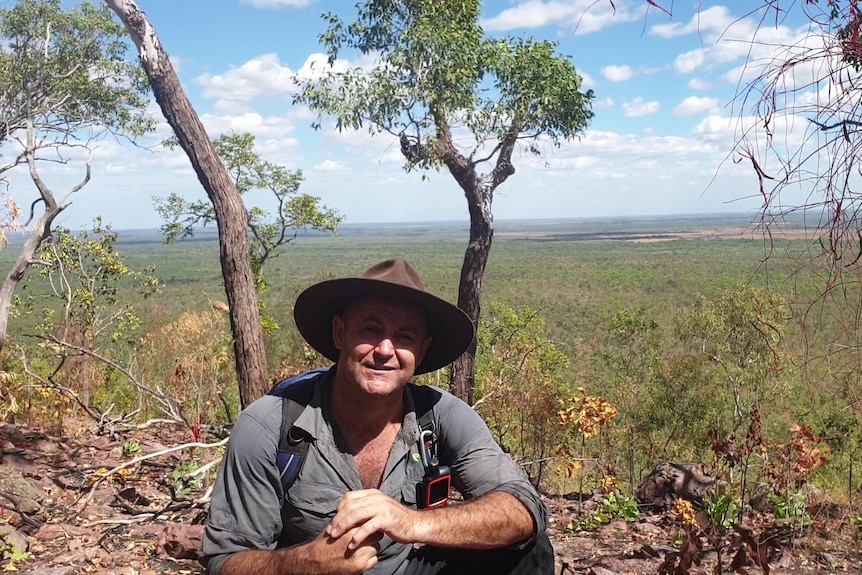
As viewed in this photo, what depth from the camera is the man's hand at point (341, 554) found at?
1478mm

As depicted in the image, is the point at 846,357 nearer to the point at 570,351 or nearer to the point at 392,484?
the point at 392,484

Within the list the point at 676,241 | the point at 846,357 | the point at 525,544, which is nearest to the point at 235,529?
the point at 525,544

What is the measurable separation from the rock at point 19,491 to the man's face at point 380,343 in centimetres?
274

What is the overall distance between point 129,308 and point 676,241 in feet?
308

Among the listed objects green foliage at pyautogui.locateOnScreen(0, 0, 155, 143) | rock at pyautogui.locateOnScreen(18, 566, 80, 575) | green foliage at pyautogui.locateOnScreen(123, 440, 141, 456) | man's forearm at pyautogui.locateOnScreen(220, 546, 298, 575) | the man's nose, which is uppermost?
green foliage at pyautogui.locateOnScreen(0, 0, 155, 143)

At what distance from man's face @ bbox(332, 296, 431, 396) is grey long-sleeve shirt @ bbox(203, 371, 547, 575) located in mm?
116

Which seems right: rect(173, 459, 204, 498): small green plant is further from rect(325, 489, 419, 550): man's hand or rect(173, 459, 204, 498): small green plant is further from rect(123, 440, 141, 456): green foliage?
rect(325, 489, 419, 550): man's hand

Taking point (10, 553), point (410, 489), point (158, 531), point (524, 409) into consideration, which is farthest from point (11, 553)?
point (524, 409)

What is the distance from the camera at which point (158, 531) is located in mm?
3572

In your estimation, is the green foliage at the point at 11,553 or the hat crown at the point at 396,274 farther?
the green foliage at the point at 11,553

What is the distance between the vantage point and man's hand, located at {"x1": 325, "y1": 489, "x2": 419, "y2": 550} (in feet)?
4.83

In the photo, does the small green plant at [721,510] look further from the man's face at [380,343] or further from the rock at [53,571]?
the rock at [53,571]

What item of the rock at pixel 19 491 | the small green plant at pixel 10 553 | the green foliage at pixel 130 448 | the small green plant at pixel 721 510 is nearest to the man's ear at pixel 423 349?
the small green plant at pixel 721 510

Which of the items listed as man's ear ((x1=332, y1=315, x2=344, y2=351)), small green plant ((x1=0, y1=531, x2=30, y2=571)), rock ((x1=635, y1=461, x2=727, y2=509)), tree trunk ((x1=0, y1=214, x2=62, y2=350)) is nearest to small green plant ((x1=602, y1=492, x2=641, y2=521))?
rock ((x1=635, y1=461, x2=727, y2=509))
